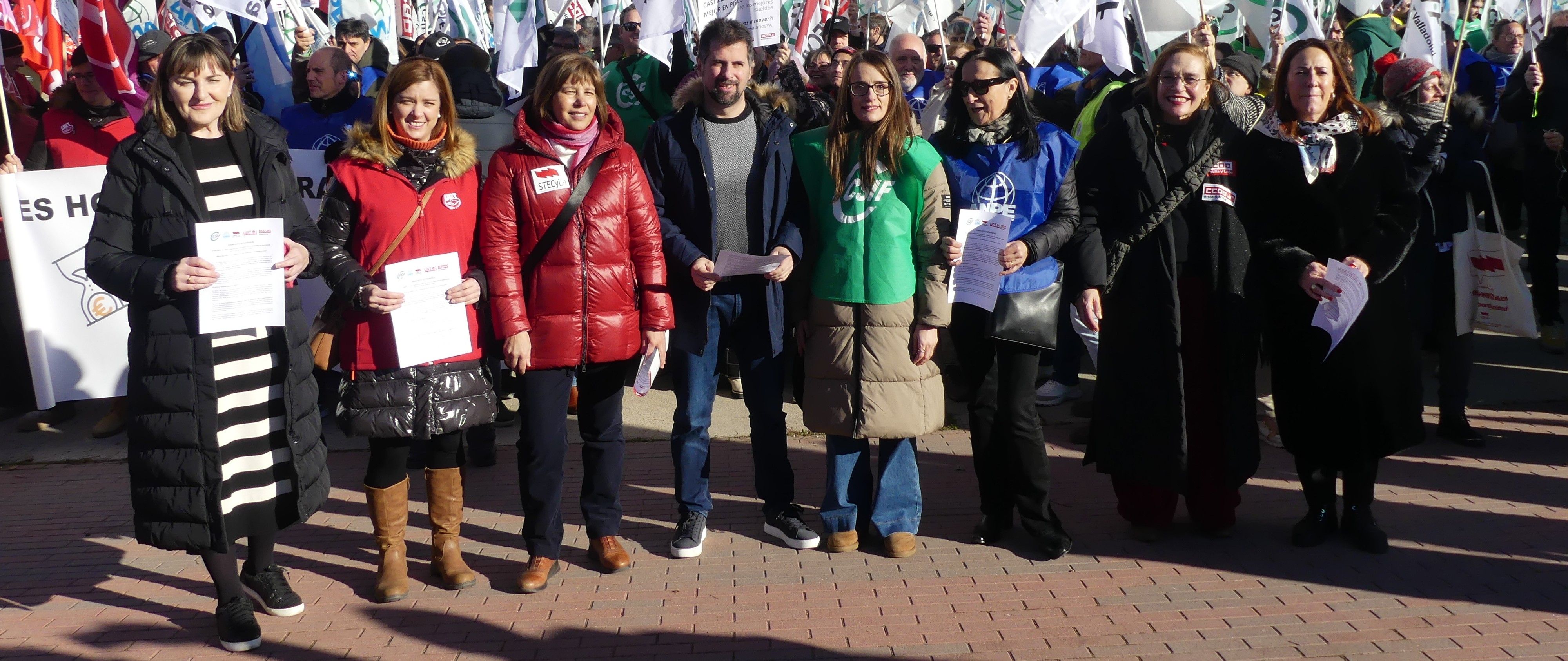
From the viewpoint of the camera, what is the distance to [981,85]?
4383mm

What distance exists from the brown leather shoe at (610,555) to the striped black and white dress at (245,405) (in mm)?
1062

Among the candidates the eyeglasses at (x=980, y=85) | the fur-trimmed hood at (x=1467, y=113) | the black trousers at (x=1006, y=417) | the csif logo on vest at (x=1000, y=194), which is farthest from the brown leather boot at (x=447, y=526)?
the fur-trimmed hood at (x=1467, y=113)

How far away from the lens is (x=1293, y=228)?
4629 millimetres

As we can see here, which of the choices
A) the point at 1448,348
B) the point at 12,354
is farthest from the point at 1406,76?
the point at 12,354

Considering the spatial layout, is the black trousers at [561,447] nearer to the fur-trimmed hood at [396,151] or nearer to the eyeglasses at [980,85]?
the fur-trimmed hood at [396,151]

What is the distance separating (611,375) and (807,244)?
88cm

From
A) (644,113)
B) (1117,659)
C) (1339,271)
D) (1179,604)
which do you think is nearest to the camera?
(1117,659)

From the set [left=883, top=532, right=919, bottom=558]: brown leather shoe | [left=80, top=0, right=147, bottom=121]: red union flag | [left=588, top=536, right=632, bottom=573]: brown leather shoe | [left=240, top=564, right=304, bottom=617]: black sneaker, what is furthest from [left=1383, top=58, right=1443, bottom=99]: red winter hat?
[left=80, top=0, right=147, bottom=121]: red union flag

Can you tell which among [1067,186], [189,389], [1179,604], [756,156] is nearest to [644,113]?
[756,156]

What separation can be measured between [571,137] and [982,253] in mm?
1476

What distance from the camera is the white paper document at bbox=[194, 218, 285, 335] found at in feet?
12.2

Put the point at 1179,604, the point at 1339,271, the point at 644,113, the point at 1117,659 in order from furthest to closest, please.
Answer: the point at 644,113 < the point at 1339,271 < the point at 1179,604 < the point at 1117,659

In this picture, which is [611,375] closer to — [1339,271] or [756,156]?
[756,156]

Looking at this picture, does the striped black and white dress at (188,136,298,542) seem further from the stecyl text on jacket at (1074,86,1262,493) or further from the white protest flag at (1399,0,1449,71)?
the white protest flag at (1399,0,1449,71)
